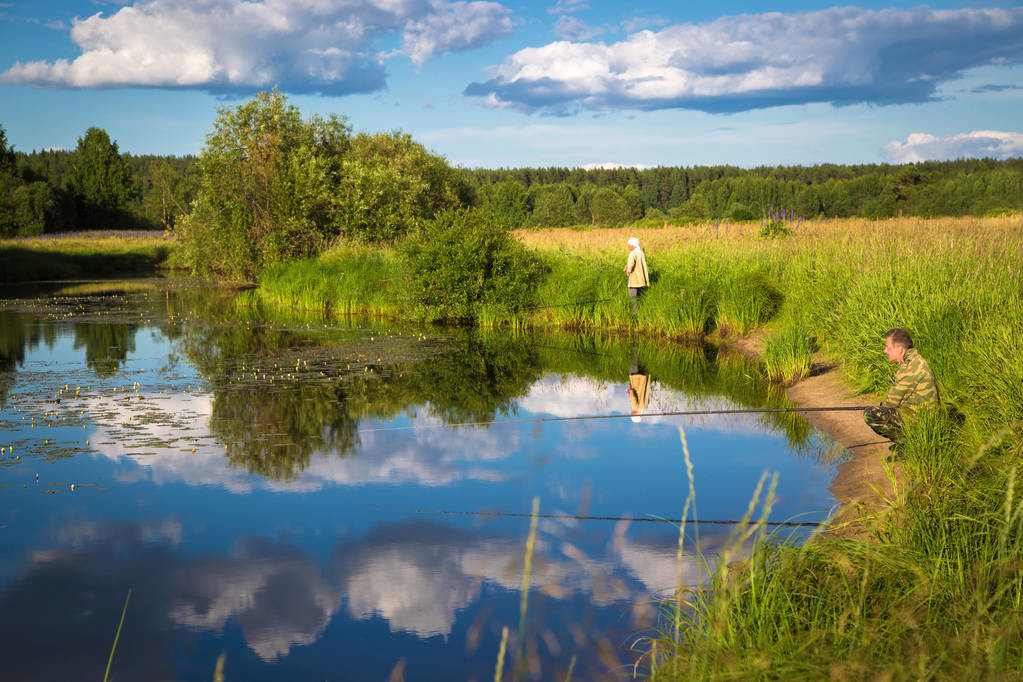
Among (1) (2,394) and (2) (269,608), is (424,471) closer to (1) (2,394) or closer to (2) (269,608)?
(2) (269,608)

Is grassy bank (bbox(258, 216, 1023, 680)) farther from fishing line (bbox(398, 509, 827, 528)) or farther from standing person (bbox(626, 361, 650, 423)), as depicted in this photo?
standing person (bbox(626, 361, 650, 423))

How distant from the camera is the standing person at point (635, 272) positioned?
669 inches

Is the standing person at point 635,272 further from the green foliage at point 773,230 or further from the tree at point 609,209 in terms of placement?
the tree at point 609,209

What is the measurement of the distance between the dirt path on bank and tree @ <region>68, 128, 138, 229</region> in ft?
205

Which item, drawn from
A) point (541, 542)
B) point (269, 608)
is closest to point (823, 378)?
point (541, 542)

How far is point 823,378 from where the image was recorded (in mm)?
11750

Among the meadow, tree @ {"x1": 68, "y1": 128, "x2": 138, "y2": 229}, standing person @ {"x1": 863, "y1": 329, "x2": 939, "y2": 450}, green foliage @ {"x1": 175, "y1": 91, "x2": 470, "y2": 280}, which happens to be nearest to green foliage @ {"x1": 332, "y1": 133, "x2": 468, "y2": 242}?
green foliage @ {"x1": 175, "y1": 91, "x2": 470, "y2": 280}

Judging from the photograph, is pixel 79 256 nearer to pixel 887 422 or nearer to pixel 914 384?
pixel 887 422

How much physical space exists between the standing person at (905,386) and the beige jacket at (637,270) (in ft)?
32.8

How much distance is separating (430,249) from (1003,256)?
12.1 metres

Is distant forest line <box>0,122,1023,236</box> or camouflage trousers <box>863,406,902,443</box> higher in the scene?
distant forest line <box>0,122,1023,236</box>

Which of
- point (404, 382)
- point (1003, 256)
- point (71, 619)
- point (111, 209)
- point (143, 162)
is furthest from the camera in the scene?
point (143, 162)

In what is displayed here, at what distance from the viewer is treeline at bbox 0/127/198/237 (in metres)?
50.4

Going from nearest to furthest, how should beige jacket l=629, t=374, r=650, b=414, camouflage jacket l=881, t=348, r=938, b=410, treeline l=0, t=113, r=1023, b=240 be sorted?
camouflage jacket l=881, t=348, r=938, b=410 → beige jacket l=629, t=374, r=650, b=414 → treeline l=0, t=113, r=1023, b=240
